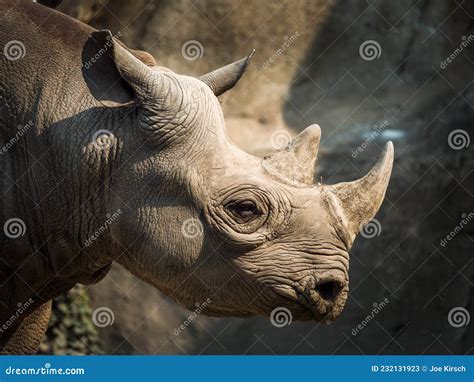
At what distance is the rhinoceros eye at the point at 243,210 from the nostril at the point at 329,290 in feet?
1.65

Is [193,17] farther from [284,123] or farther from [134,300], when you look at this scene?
[134,300]

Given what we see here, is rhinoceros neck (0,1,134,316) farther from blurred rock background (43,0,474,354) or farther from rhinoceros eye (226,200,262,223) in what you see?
blurred rock background (43,0,474,354)

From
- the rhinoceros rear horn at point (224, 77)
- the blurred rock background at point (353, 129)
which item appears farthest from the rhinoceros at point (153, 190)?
the blurred rock background at point (353, 129)

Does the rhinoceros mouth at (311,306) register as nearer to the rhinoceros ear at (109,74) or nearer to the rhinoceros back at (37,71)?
the rhinoceros ear at (109,74)

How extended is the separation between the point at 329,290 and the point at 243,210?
0.62 m

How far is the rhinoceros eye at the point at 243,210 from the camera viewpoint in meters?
5.41

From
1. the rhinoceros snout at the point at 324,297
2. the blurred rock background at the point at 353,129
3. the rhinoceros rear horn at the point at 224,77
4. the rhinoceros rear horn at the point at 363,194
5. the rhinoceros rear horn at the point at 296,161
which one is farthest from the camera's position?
the blurred rock background at the point at 353,129

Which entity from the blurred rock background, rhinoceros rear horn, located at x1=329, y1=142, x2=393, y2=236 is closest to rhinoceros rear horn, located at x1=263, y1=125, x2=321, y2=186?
rhinoceros rear horn, located at x1=329, y1=142, x2=393, y2=236

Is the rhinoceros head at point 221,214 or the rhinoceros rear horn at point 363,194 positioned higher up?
the rhinoceros rear horn at point 363,194

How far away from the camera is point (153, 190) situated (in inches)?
215

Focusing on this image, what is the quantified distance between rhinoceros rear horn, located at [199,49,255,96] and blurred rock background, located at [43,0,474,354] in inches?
146

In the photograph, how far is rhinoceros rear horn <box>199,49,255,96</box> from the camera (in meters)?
6.02

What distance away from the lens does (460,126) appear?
985 cm

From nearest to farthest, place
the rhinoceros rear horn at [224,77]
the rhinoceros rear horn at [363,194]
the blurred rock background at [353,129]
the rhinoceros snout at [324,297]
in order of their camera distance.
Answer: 1. the rhinoceros snout at [324,297]
2. the rhinoceros rear horn at [363,194]
3. the rhinoceros rear horn at [224,77]
4. the blurred rock background at [353,129]
